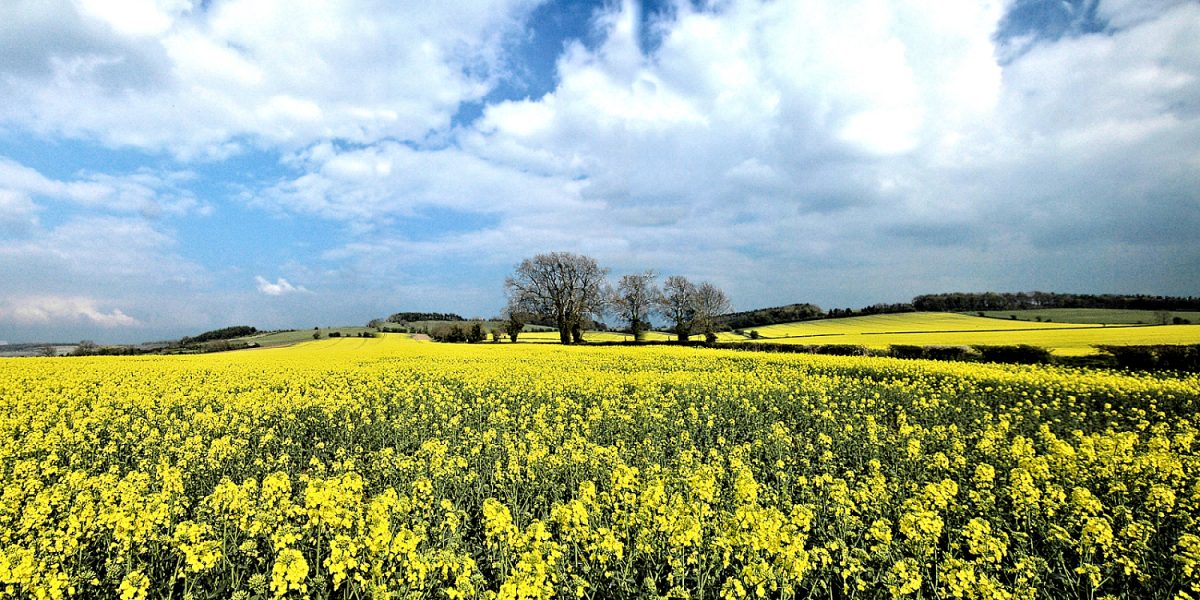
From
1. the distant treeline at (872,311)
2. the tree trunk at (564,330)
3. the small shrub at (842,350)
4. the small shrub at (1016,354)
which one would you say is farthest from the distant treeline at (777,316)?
the small shrub at (1016,354)

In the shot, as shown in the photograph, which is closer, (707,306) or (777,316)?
(707,306)

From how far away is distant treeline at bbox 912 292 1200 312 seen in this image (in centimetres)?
5893

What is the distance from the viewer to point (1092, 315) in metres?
57.7

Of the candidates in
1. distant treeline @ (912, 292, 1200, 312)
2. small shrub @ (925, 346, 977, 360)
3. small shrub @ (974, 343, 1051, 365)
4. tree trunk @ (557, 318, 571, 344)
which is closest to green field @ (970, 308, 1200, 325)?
distant treeline @ (912, 292, 1200, 312)

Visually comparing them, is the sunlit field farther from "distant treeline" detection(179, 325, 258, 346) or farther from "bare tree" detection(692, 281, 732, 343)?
"distant treeline" detection(179, 325, 258, 346)

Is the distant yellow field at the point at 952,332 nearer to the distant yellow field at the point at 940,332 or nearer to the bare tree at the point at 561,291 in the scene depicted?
the distant yellow field at the point at 940,332

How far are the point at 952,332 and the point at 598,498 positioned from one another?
164ft

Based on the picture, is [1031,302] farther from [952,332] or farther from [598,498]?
[598,498]

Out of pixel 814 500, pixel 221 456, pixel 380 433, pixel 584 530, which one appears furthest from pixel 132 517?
pixel 814 500

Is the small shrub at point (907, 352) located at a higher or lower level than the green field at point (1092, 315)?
lower

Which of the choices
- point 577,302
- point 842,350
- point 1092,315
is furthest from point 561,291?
point 1092,315

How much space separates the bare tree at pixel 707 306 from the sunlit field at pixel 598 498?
4976 cm

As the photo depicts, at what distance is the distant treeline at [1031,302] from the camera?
193 ft

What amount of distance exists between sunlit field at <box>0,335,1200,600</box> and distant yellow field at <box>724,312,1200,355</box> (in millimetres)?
18736
